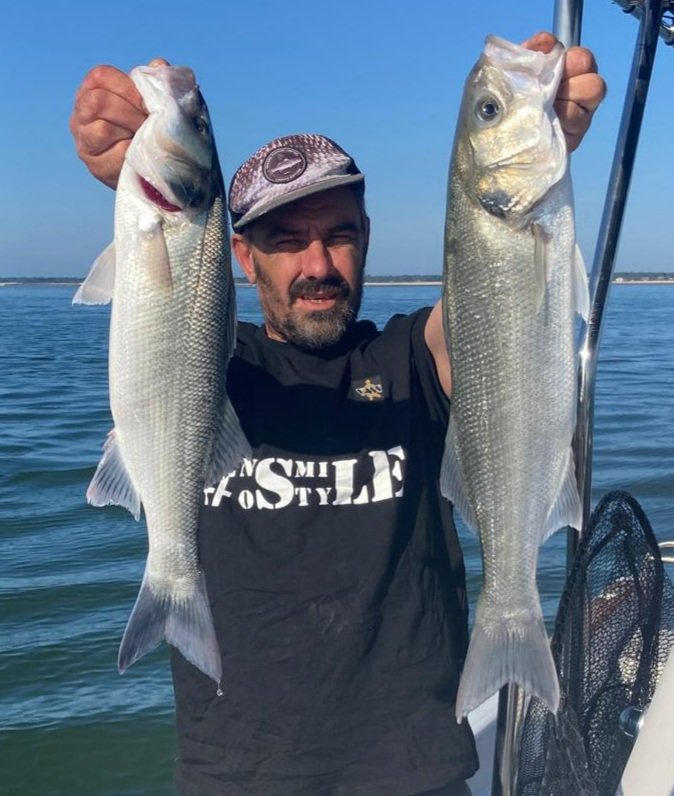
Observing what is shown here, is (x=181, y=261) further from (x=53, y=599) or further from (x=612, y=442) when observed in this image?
(x=612, y=442)

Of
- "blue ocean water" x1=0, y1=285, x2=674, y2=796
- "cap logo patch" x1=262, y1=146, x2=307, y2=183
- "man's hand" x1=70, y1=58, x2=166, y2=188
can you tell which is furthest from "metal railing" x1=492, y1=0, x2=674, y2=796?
"blue ocean water" x1=0, y1=285, x2=674, y2=796

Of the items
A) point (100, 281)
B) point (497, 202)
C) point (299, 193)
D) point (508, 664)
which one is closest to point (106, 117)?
point (100, 281)

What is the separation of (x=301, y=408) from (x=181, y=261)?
915 mm

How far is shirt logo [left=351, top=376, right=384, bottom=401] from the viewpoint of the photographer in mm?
3324

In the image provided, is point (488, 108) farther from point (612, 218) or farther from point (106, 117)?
point (106, 117)

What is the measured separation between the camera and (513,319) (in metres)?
2.51

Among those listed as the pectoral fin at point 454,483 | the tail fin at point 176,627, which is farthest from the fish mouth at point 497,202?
the tail fin at point 176,627

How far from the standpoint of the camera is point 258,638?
312 centimetres

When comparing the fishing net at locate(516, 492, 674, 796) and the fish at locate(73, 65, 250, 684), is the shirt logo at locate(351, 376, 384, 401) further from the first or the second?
the fishing net at locate(516, 492, 674, 796)

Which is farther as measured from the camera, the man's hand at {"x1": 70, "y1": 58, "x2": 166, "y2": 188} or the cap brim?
the cap brim

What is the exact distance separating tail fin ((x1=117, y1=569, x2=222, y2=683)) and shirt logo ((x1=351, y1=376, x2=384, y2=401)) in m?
0.90

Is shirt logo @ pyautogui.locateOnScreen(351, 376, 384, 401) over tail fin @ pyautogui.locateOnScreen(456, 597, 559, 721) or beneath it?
over

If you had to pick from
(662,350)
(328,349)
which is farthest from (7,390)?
(328,349)

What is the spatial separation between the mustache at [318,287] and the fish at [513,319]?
0.79 m
